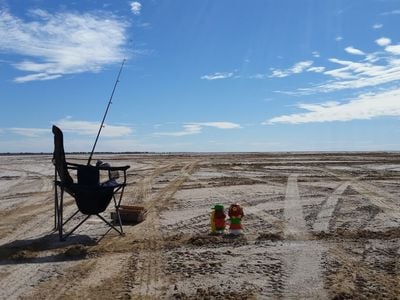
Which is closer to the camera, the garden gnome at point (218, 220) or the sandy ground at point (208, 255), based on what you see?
the sandy ground at point (208, 255)

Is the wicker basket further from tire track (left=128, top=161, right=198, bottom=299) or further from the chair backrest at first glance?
the chair backrest

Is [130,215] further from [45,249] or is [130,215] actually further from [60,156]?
[45,249]

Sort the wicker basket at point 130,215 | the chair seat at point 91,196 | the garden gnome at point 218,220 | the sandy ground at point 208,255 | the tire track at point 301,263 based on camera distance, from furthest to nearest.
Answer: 1. the wicker basket at point 130,215
2. the garden gnome at point 218,220
3. the chair seat at point 91,196
4. the sandy ground at point 208,255
5. the tire track at point 301,263

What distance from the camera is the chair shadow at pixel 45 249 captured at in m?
7.13

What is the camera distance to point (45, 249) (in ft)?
25.7

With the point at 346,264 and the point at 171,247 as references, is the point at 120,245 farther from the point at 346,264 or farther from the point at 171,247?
the point at 346,264

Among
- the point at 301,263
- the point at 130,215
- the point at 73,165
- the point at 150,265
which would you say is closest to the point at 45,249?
the point at 73,165

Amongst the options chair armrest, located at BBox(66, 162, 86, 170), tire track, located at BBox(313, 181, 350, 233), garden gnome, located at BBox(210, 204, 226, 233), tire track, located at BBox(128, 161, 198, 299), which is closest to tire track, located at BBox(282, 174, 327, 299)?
tire track, located at BBox(313, 181, 350, 233)

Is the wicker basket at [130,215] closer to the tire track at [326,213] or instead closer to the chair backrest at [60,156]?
the chair backrest at [60,156]

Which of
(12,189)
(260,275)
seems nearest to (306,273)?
(260,275)

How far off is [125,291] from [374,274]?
10.4 ft

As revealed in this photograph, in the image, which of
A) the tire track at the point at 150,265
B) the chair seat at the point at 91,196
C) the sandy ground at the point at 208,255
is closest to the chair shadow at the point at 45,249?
the sandy ground at the point at 208,255

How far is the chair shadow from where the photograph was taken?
7.13m

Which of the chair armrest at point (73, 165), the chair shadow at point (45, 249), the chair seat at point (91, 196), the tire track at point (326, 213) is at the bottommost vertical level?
the chair shadow at point (45, 249)
